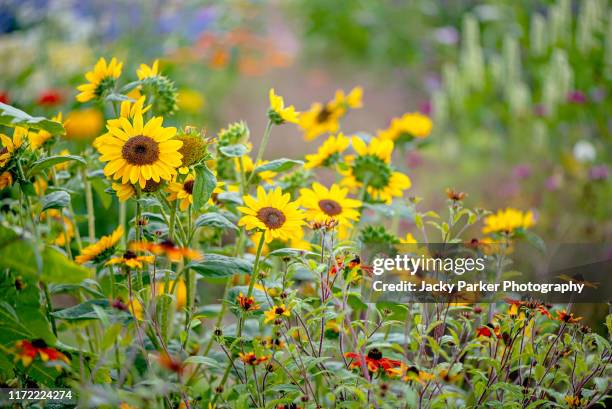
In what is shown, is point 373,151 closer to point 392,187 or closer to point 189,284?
point 392,187

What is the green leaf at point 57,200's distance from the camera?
104 centimetres

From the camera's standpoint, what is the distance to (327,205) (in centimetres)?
120

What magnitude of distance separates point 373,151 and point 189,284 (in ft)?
1.52

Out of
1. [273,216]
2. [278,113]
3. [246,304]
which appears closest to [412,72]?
[278,113]

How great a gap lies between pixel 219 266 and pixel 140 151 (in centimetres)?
22

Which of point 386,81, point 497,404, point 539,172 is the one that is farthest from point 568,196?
point 497,404

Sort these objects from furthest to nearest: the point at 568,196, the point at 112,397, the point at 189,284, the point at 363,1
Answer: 1. the point at 363,1
2. the point at 568,196
3. the point at 189,284
4. the point at 112,397

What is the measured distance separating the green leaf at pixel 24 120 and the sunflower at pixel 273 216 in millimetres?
302

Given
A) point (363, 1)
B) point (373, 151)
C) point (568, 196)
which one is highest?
point (363, 1)

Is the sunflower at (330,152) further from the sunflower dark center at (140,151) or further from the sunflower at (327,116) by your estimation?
the sunflower dark center at (140,151)

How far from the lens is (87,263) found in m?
1.16

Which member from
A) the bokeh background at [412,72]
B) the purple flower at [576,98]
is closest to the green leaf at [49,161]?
the bokeh background at [412,72]

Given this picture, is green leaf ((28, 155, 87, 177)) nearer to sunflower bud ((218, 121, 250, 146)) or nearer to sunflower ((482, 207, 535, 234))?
sunflower bud ((218, 121, 250, 146))

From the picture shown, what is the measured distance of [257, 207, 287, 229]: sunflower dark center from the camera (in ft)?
3.42
